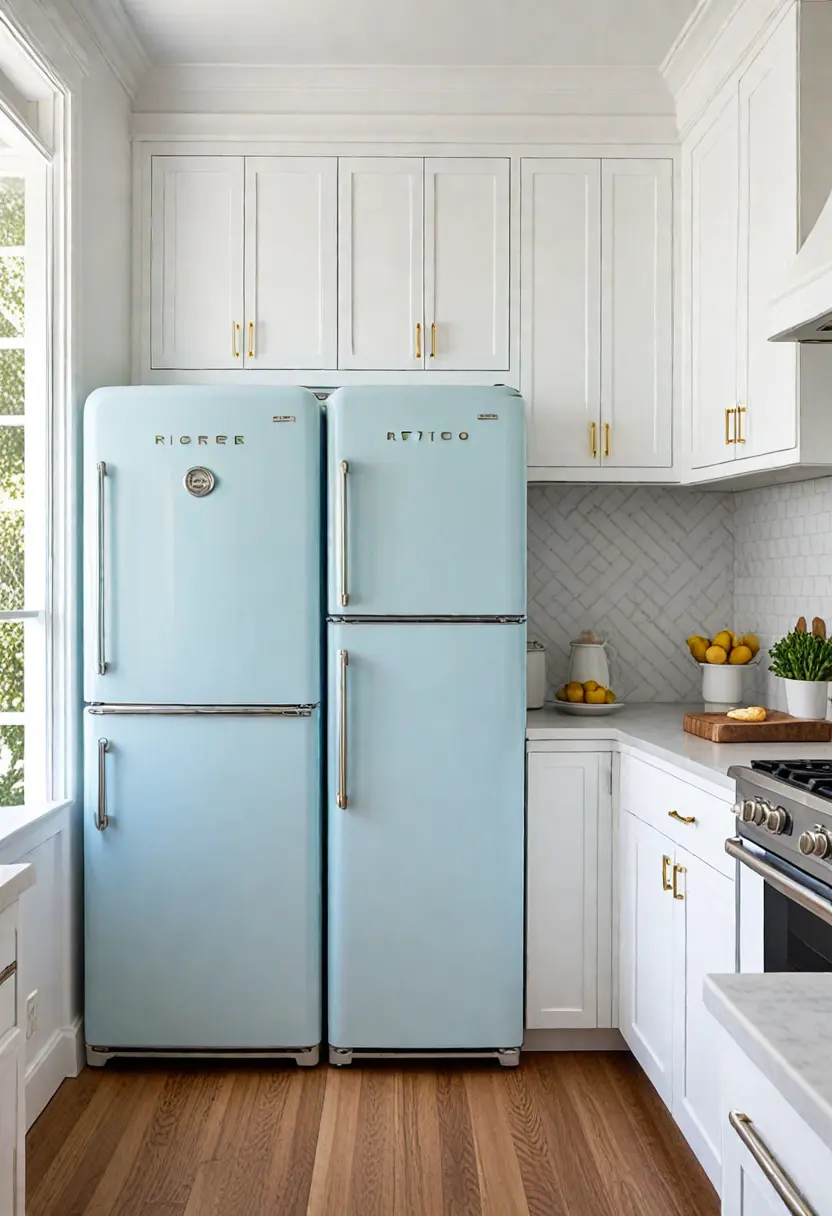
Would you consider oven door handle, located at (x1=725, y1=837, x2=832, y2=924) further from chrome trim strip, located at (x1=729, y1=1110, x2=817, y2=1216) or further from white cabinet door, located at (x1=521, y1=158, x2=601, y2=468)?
white cabinet door, located at (x1=521, y1=158, x2=601, y2=468)

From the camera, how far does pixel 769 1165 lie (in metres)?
0.86

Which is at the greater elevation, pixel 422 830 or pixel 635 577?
pixel 635 577

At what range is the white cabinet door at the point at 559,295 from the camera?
302 cm

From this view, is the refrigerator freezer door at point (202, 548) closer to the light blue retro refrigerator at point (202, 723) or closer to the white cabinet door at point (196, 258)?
the light blue retro refrigerator at point (202, 723)

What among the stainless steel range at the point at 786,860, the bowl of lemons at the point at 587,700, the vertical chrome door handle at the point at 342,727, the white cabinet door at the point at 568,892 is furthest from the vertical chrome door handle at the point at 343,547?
the stainless steel range at the point at 786,860

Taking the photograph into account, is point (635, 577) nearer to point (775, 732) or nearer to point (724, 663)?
point (724, 663)

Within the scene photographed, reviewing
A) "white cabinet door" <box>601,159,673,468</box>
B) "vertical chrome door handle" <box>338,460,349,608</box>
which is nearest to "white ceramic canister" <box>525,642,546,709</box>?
"white cabinet door" <box>601,159,673,468</box>

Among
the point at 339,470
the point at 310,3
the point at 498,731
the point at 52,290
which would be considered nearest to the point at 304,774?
the point at 498,731

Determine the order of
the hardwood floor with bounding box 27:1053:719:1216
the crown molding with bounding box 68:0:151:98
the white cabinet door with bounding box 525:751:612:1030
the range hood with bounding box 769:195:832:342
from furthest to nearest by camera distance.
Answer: the white cabinet door with bounding box 525:751:612:1030 < the crown molding with bounding box 68:0:151:98 < the hardwood floor with bounding box 27:1053:719:1216 < the range hood with bounding box 769:195:832:342

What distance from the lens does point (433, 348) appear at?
3004mm

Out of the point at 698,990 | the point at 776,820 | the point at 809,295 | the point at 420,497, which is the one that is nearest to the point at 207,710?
the point at 420,497

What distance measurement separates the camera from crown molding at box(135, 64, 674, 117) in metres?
2.96

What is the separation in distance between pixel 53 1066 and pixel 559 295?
8.75 feet

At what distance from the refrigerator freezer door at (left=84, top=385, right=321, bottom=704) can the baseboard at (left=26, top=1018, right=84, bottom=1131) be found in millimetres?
913
